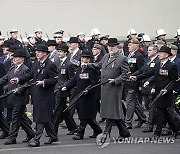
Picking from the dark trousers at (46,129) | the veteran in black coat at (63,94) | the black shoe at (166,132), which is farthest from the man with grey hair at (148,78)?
the dark trousers at (46,129)

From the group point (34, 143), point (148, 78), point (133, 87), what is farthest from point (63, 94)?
point (148, 78)

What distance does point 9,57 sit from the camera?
59.6 feet

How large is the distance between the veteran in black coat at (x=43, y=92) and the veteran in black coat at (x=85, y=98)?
3.27 feet

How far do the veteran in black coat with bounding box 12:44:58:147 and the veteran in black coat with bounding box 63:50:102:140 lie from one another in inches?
39.2

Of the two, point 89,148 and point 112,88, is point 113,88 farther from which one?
point 89,148

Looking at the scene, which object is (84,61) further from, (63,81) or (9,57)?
(9,57)

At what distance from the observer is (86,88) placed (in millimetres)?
16156

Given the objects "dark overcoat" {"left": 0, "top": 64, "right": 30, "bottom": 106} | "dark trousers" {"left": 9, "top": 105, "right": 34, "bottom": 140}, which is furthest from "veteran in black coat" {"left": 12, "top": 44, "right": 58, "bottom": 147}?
"dark trousers" {"left": 9, "top": 105, "right": 34, "bottom": 140}

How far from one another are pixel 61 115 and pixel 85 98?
853 mm

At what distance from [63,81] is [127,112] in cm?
185

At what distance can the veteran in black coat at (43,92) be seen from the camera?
15.2 meters

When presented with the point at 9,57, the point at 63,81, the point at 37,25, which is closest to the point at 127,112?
the point at 63,81

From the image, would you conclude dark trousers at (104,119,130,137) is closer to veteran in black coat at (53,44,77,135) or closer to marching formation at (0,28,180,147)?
marching formation at (0,28,180,147)

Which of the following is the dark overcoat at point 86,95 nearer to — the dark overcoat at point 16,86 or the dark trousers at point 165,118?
the dark overcoat at point 16,86
